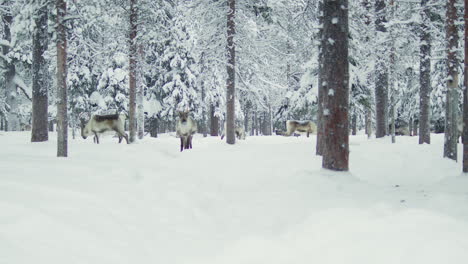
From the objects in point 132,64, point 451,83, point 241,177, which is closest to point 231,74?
point 132,64

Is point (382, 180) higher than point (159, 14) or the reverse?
the reverse

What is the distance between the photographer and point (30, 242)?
2.91m

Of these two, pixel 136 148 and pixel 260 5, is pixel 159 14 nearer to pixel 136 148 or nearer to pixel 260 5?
pixel 260 5

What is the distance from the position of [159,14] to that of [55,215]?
13.5m

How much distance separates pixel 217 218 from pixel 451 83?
9203mm

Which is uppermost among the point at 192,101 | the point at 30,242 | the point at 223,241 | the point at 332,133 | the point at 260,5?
the point at 260,5

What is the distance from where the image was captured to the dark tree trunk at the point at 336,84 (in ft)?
25.8

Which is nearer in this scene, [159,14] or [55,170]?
[55,170]

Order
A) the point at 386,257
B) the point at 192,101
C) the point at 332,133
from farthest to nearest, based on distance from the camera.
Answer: the point at 192,101, the point at 332,133, the point at 386,257

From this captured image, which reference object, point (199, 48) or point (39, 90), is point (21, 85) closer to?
point (39, 90)

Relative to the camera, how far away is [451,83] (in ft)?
36.0

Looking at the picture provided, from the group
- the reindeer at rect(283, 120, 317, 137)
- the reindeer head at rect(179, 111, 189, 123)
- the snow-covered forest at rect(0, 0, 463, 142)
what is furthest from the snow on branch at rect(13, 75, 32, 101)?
the reindeer at rect(283, 120, 317, 137)

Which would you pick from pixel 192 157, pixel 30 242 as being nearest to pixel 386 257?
pixel 30 242

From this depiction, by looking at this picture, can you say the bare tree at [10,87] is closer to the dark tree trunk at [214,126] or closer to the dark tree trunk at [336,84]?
the dark tree trunk at [214,126]
